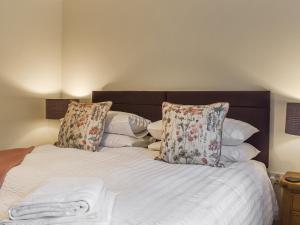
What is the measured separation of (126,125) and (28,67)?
1348 mm

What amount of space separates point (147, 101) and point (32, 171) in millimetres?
1317

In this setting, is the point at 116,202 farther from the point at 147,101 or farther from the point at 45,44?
the point at 45,44

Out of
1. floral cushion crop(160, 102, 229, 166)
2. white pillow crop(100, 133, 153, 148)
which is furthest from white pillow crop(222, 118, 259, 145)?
white pillow crop(100, 133, 153, 148)

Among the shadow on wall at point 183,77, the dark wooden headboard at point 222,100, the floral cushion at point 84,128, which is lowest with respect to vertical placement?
the floral cushion at point 84,128

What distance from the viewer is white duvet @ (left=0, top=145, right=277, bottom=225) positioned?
3.88 ft

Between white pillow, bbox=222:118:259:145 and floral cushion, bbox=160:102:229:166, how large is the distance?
0.43ft

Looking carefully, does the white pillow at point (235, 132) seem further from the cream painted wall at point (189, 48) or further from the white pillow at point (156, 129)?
the white pillow at point (156, 129)

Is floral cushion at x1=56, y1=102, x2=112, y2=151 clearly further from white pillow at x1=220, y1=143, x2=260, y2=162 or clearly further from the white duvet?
white pillow at x1=220, y1=143, x2=260, y2=162

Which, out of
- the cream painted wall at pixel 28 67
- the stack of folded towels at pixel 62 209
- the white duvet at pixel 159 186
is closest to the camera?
the stack of folded towels at pixel 62 209

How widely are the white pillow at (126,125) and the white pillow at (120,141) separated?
0.03 m

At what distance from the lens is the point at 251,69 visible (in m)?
2.35

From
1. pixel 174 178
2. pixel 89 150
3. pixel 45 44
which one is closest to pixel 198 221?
pixel 174 178

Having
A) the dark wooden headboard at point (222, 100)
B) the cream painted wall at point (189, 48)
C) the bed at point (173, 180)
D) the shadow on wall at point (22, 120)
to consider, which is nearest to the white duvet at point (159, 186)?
the bed at point (173, 180)

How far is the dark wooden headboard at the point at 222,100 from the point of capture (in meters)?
2.25
